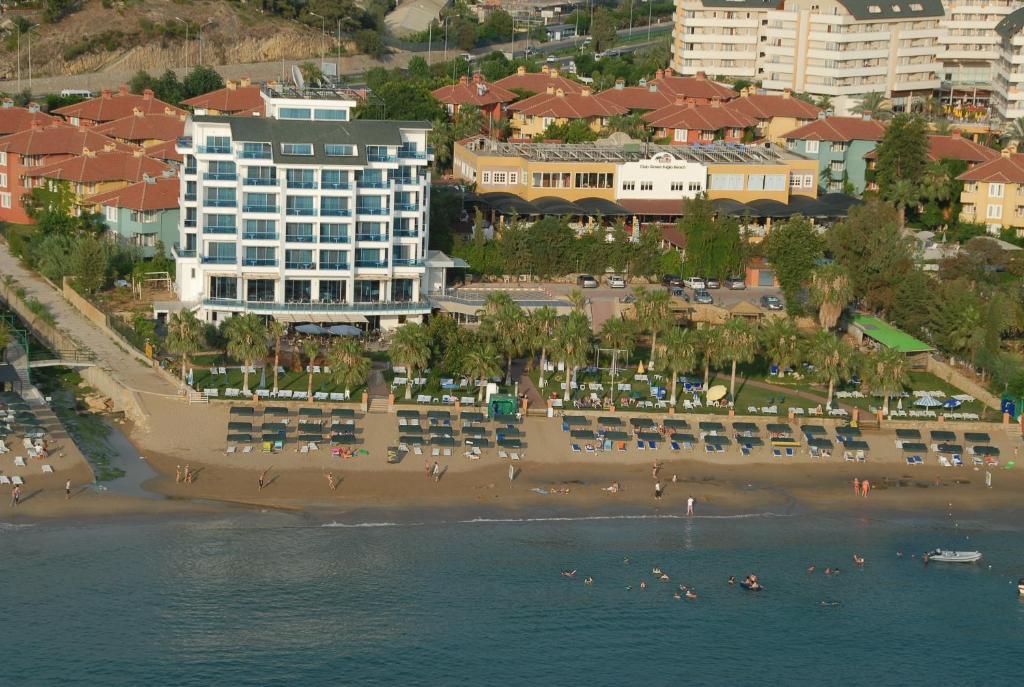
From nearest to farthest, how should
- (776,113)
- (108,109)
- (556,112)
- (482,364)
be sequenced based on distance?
(482,364)
(108,109)
(556,112)
(776,113)

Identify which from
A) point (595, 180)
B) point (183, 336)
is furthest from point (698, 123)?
point (183, 336)

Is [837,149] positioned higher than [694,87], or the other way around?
[694,87]

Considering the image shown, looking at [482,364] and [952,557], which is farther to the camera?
[482,364]

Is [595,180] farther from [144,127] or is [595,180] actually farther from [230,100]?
[230,100]

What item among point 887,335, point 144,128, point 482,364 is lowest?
point 482,364

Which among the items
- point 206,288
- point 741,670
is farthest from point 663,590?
point 206,288

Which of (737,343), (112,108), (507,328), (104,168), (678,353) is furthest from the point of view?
(112,108)
